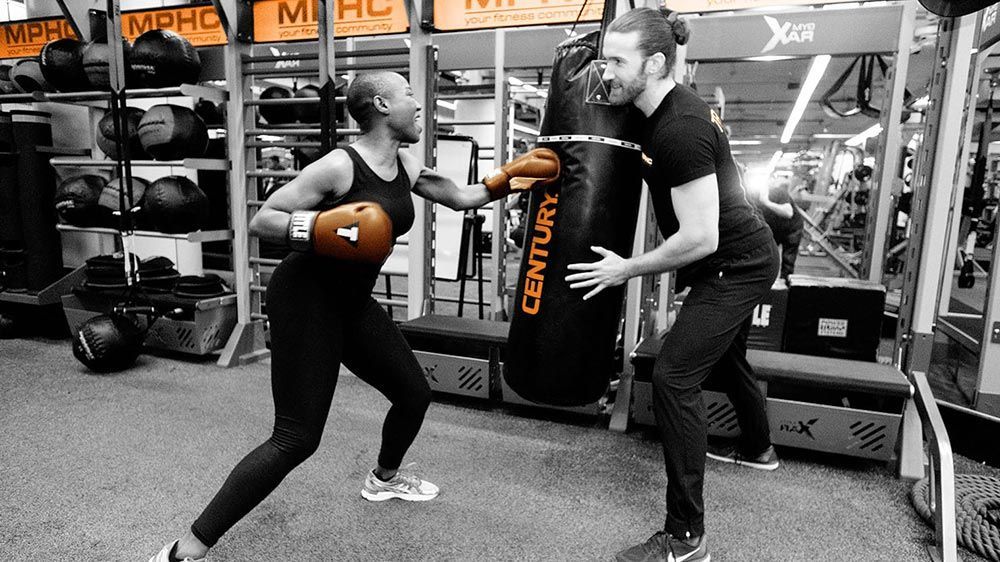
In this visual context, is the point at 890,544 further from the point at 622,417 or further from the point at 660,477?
the point at 622,417

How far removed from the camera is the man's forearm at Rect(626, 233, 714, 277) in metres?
1.80

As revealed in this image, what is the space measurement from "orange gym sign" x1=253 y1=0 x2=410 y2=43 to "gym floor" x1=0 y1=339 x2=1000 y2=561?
88.3 inches

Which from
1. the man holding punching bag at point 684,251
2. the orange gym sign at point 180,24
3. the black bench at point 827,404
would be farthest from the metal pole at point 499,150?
→ the man holding punching bag at point 684,251

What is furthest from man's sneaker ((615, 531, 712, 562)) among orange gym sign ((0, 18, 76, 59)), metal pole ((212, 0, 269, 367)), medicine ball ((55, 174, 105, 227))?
orange gym sign ((0, 18, 76, 59))

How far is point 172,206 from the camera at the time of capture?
3799mm

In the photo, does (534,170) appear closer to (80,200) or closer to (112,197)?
(112,197)

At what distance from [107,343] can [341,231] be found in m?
2.85

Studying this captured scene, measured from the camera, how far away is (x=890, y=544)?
2148 millimetres

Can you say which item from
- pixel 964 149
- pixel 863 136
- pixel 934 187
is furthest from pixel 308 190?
pixel 863 136

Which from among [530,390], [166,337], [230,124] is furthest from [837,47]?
[166,337]

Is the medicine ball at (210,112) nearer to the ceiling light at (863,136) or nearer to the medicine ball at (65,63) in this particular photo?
the medicine ball at (65,63)

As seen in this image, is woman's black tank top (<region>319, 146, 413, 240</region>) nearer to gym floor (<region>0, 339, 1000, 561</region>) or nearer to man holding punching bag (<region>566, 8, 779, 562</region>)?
man holding punching bag (<region>566, 8, 779, 562</region>)

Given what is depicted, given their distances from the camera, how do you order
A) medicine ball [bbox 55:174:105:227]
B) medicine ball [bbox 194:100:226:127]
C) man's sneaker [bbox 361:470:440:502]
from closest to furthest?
man's sneaker [bbox 361:470:440:502] < medicine ball [bbox 55:174:105:227] < medicine ball [bbox 194:100:226:127]

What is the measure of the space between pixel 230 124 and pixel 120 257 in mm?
1243
